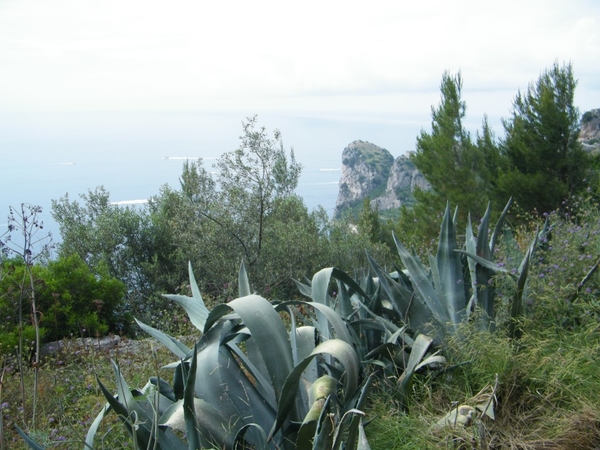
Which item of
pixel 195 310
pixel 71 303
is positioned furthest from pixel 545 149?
pixel 195 310

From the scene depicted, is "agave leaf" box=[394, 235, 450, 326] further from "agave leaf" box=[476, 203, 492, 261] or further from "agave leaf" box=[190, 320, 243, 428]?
"agave leaf" box=[190, 320, 243, 428]

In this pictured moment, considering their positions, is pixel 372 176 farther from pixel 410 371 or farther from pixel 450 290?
pixel 410 371

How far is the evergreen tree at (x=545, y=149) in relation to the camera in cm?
1633

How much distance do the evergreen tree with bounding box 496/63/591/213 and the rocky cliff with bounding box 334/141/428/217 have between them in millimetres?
33593

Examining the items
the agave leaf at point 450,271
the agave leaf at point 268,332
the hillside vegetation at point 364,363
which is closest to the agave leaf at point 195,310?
the hillside vegetation at point 364,363

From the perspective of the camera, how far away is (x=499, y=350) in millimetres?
2869

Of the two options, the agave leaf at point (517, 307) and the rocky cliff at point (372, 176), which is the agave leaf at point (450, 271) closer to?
the agave leaf at point (517, 307)

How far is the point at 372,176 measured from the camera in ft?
216

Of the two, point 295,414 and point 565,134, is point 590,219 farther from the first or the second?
point 565,134

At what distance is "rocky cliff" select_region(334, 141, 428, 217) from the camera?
184ft

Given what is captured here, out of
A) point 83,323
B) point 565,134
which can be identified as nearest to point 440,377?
point 83,323

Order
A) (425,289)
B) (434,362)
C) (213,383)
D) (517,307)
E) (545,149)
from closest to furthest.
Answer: (213,383) → (434,362) → (517,307) → (425,289) → (545,149)

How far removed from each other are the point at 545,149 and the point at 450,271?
15397 millimetres

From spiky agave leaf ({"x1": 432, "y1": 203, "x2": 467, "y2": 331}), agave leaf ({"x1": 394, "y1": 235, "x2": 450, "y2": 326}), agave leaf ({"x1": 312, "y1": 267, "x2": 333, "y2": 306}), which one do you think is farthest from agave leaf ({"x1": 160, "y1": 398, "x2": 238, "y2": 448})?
spiky agave leaf ({"x1": 432, "y1": 203, "x2": 467, "y2": 331})
